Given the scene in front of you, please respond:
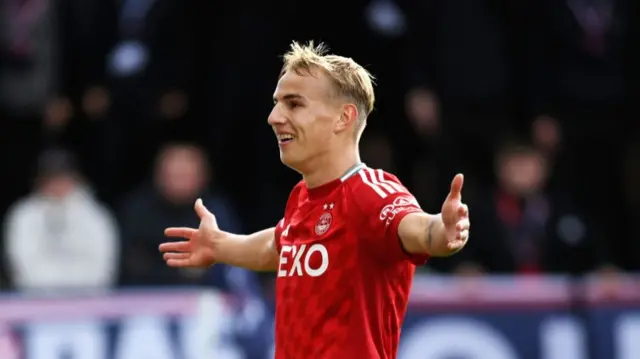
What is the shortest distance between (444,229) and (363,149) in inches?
265

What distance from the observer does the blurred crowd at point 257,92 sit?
1171 cm

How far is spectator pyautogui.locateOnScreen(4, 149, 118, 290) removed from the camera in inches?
435

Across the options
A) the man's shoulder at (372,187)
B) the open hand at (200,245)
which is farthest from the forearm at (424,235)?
the open hand at (200,245)

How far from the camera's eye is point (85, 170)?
12055mm

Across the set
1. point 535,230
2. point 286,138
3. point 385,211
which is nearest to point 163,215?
point 535,230

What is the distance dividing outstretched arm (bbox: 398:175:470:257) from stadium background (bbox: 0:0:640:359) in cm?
512

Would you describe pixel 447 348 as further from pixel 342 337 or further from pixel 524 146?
pixel 342 337

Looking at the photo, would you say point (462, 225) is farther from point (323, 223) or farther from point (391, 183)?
point (323, 223)

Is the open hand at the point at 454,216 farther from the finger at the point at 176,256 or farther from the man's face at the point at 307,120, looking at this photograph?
the finger at the point at 176,256

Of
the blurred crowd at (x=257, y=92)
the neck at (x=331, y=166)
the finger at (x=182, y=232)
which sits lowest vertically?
the finger at (x=182, y=232)

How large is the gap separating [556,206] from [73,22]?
4.27 meters

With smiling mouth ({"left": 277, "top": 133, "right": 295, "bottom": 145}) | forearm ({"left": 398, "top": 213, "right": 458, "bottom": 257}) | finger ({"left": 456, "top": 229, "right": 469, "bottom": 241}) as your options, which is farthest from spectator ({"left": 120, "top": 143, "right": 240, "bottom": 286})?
finger ({"left": 456, "top": 229, "right": 469, "bottom": 241})

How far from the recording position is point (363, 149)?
1179cm

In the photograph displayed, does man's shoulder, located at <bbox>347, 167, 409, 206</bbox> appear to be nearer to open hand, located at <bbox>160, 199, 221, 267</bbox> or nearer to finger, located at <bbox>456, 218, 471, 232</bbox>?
finger, located at <bbox>456, 218, 471, 232</bbox>
